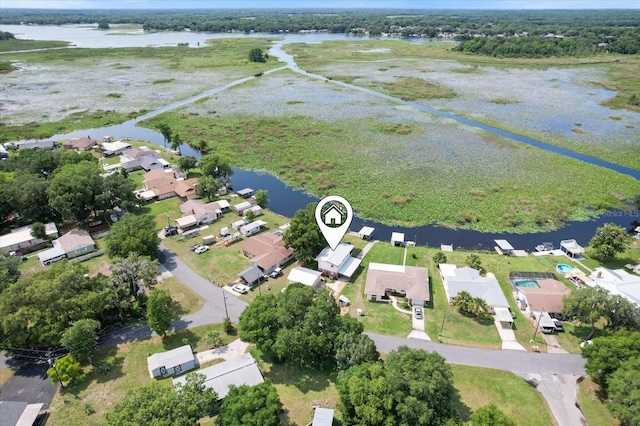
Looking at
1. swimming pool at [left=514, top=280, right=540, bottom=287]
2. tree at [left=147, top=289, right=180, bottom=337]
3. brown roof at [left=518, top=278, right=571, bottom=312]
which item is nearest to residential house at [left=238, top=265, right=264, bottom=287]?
tree at [left=147, top=289, right=180, bottom=337]

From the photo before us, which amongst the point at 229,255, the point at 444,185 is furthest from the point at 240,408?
the point at 444,185

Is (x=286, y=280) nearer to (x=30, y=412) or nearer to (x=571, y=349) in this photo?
(x=30, y=412)

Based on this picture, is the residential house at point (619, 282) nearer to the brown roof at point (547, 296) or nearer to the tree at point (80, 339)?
the brown roof at point (547, 296)

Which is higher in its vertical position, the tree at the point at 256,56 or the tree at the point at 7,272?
the tree at the point at 256,56

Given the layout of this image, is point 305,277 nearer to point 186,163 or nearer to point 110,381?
point 110,381

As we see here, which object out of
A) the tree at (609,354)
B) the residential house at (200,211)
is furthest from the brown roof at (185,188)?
the tree at (609,354)

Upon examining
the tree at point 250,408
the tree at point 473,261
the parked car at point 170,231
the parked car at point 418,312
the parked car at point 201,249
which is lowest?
the parked car at point 418,312
